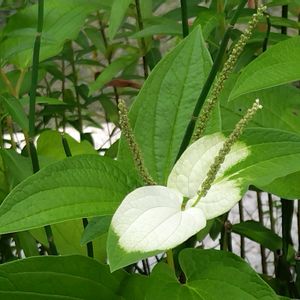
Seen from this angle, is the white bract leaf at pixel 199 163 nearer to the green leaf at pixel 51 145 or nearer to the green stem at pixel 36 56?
the green stem at pixel 36 56

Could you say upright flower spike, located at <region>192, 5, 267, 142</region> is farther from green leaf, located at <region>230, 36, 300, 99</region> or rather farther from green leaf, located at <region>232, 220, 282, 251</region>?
green leaf, located at <region>232, 220, 282, 251</region>

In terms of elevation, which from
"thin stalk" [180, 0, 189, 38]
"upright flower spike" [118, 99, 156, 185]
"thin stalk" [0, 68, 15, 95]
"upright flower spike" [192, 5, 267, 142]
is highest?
"thin stalk" [0, 68, 15, 95]

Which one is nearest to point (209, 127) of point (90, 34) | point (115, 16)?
point (115, 16)

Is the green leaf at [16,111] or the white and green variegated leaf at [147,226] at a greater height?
the green leaf at [16,111]

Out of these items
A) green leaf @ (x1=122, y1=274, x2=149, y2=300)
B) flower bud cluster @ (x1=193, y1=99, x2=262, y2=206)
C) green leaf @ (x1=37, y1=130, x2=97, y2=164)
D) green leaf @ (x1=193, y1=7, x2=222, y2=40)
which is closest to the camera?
flower bud cluster @ (x1=193, y1=99, x2=262, y2=206)

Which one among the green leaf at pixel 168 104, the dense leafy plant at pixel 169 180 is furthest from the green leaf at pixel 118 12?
the green leaf at pixel 168 104

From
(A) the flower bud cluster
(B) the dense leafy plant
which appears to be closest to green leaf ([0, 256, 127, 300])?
(B) the dense leafy plant

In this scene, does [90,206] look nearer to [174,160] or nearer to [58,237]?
[174,160]

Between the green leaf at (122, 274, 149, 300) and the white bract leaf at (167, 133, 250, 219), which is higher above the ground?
the white bract leaf at (167, 133, 250, 219)
